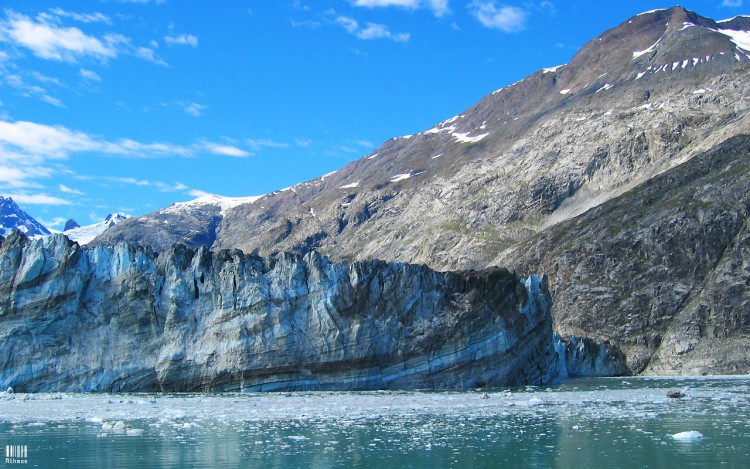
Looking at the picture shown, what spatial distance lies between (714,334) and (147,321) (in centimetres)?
8793

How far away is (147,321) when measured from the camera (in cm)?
5944

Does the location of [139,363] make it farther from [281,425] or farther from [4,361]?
[281,425]

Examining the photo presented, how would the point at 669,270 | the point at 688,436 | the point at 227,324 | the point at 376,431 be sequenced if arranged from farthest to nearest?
1. the point at 669,270
2. the point at 227,324
3. the point at 376,431
4. the point at 688,436

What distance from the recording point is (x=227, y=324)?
58.9 meters

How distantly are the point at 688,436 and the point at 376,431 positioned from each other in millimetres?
12336

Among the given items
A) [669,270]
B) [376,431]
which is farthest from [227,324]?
[669,270]

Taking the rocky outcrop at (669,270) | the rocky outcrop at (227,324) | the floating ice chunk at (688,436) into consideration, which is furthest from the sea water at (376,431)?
the rocky outcrop at (669,270)

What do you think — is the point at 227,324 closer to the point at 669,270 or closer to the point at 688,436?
the point at 688,436

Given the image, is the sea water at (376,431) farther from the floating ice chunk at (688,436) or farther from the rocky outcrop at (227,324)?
the rocky outcrop at (227,324)

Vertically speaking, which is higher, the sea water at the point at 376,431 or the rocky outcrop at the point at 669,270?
the rocky outcrop at the point at 669,270

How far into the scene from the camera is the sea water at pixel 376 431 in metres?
26.9

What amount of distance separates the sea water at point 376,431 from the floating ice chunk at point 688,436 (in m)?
0.05

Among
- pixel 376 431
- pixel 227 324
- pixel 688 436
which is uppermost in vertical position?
pixel 227 324

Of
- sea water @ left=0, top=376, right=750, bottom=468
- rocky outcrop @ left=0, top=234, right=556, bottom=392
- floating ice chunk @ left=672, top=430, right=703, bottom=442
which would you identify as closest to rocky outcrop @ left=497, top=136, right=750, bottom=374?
rocky outcrop @ left=0, top=234, right=556, bottom=392
